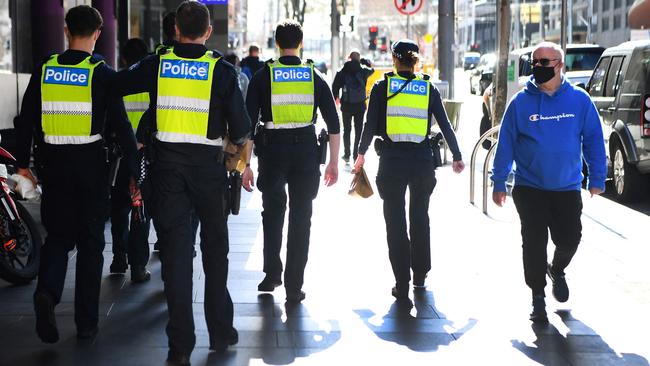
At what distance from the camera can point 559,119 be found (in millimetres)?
6820

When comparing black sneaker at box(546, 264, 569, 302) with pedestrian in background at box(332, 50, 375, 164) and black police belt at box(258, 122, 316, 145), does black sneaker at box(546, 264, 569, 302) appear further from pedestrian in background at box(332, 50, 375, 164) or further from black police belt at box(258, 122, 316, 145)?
pedestrian in background at box(332, 50, 375, 164)

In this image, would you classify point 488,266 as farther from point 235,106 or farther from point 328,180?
point 235,106

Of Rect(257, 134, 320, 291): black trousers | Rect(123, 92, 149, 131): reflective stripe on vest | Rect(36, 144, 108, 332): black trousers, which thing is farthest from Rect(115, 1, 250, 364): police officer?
Rect(123, 92, 149, 131): reflective stripe on vest

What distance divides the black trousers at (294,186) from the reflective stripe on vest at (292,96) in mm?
140

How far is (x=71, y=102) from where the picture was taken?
20.2 feet

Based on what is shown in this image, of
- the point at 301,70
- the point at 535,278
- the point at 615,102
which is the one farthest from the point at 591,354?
the point at 615,102

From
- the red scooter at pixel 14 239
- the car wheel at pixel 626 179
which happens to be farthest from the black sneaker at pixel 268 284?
the car wheel at pixel 626 179

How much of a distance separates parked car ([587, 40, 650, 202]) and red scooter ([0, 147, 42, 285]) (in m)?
7.64

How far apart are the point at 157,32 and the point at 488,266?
1984 cm

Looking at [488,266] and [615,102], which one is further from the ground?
[615,102]

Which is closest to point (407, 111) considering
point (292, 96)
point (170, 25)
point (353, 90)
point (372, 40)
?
point (292, 96)

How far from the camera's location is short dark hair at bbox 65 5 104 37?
620cm

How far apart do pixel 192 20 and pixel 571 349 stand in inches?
107

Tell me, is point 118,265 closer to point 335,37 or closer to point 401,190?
point 401,190
